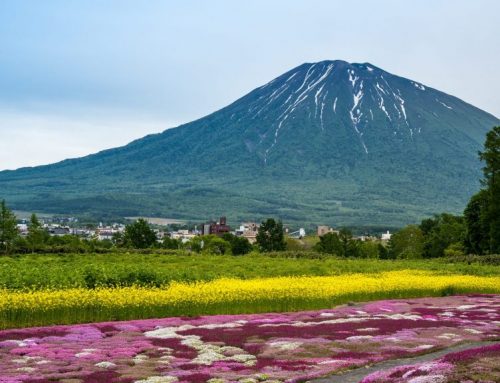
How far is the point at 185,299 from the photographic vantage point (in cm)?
2716

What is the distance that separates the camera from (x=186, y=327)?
75.6 feet

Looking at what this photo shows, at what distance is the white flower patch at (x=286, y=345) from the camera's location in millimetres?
18844

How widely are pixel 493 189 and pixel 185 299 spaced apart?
1886 inches

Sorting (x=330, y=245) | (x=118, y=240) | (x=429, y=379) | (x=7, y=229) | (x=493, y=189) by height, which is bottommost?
(x=429, y=379)

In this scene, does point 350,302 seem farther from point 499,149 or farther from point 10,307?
point 499,149

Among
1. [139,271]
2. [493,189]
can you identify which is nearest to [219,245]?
[493,189]

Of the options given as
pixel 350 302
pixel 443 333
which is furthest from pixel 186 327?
pixel 350 302

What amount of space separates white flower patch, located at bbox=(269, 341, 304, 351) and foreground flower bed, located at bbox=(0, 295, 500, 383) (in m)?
0.03

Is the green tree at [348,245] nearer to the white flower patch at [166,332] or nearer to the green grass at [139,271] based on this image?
the green grass at [139,271]

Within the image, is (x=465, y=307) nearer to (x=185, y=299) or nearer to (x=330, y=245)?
(x=185, y=299)

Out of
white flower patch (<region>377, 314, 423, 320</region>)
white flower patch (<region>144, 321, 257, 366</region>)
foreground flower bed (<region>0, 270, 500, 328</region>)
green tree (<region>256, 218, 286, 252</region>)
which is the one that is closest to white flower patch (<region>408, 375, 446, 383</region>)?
white flower patch (<region>144, 321, 257, 366</region>)

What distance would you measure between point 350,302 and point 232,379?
18.5 meters

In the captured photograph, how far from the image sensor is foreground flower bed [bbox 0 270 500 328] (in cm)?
2380

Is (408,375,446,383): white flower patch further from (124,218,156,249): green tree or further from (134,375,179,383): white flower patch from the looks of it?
(124,218,156,249): green tree
